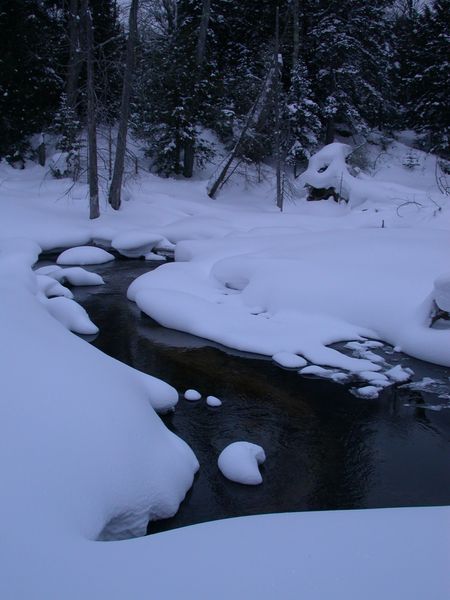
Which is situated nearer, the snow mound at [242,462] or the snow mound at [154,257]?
the snow mound at [242,462]

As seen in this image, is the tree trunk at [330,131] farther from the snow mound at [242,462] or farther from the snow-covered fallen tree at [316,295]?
the snow mound at [242,462]

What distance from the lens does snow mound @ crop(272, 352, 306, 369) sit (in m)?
7.24

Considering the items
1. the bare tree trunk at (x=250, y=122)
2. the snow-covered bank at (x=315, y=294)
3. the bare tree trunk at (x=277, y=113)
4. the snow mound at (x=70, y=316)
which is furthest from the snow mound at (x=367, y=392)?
the bare tree trunk at (x=250, y=122)

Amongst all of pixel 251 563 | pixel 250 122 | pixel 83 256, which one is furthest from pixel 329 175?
pixel 251 563

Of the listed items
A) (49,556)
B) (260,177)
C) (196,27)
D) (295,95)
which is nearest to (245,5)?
(196,27)

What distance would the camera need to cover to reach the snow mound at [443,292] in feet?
23.9

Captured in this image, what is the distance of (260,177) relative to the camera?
22.0 metres

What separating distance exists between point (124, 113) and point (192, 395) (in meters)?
11.4

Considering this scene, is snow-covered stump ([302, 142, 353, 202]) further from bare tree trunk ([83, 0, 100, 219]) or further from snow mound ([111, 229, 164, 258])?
bare tree trunk ([83, 0, 100, 219])

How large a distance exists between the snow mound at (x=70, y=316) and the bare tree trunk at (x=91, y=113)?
23.5ft

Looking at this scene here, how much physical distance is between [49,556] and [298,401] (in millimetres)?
4056

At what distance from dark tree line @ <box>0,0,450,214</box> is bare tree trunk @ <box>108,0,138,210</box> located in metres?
1.79

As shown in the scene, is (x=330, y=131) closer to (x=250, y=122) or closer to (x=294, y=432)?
(x=250, y=122)

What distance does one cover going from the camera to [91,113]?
14.2 m
